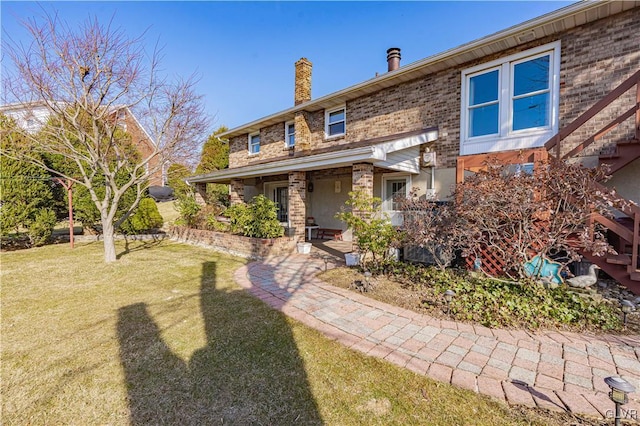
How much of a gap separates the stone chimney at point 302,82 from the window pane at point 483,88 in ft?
22.6

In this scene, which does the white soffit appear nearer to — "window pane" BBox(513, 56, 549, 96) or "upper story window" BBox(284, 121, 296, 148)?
"window pane" BBox(513, 56, 549, 96)

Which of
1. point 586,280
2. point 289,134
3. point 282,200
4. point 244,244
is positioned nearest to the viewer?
point 586,280

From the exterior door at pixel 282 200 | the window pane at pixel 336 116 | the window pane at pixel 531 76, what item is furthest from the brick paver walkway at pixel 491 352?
the exterior door at pixel 282 200

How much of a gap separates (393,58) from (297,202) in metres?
6.84

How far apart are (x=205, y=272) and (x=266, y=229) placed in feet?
8.00

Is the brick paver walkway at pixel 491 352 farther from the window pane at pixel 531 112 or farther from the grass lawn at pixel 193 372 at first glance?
the window pane at pixel 531 112

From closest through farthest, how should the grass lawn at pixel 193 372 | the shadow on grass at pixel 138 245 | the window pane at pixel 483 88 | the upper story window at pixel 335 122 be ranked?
the grass lawn at pixel 193 372 → the window pane at pixel 483 88 → the shadow on grass at pixel 138 245 → the upper story window at pixel 335 122

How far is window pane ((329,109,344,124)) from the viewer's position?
36.5ft

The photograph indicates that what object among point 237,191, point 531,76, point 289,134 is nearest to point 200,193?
point 237,191

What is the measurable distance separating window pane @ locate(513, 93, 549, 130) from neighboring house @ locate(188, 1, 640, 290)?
A: 2 cm

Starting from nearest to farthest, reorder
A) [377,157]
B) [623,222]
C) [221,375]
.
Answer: [221,375], [623,222], [377,157]

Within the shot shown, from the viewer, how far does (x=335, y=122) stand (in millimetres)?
11312

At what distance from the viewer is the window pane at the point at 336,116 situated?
36.5ft

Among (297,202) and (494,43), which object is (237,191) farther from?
(494,43)
